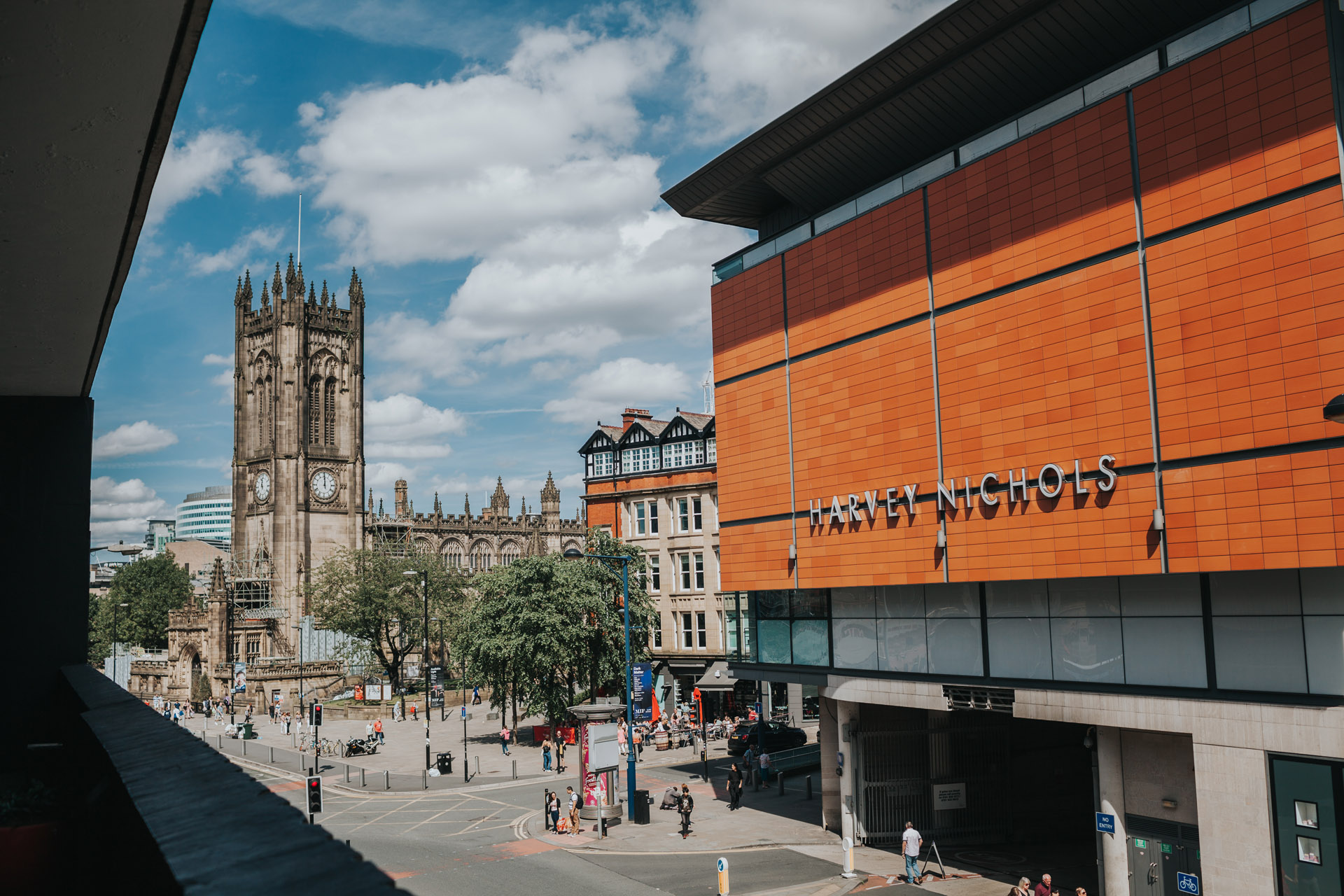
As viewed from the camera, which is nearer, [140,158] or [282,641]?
[140,158]

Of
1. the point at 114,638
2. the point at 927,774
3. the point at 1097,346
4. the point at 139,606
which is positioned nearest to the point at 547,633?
the point at 927,774

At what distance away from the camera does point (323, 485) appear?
103m

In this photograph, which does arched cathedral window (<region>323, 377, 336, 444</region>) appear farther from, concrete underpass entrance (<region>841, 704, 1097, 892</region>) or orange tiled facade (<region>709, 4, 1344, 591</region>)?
concrete underpass entrance (<region>841, 704, 1097, 892</region>)

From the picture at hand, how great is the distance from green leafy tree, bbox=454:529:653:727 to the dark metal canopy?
19.9m

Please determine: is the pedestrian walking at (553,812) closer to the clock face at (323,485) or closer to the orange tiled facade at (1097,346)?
the orange tiled facade at (1097,346)

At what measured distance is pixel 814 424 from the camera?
1141 inches

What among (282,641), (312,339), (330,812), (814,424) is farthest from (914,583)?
(312,339)

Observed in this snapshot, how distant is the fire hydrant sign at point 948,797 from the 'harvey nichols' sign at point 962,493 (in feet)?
27.1

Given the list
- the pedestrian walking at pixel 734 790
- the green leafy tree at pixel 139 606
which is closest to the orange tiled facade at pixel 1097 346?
the pedestrian walking at pixel 734 790

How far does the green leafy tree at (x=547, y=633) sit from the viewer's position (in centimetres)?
4312

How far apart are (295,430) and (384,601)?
35765 millimetres

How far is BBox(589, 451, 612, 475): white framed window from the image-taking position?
62.5m

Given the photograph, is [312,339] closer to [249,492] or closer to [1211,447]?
[249,492]

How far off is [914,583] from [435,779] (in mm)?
24275
